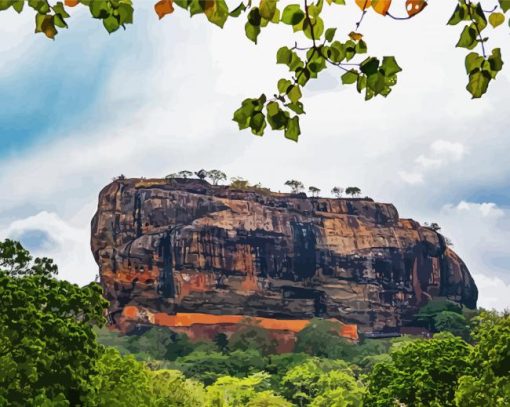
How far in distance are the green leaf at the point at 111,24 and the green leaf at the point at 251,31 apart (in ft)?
2.12

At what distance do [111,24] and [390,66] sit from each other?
1281mm

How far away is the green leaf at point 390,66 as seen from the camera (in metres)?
3.62

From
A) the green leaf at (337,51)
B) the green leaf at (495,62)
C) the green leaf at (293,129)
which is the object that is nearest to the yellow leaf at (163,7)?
the green leaf at (293,129)

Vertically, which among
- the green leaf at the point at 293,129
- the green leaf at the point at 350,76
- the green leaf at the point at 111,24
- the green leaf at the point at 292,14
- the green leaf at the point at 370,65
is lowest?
the green leaf at the point at 293,129

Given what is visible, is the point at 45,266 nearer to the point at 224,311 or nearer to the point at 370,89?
the point at 370,89

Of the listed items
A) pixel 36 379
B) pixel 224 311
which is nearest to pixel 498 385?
pixel 36 379

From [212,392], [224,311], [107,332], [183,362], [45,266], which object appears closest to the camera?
[45,266]

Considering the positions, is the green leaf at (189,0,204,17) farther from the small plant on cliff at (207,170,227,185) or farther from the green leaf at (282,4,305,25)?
the small plant on cliff at (207,170,227,185)

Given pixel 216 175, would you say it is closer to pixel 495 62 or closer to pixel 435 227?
pixel 435 227

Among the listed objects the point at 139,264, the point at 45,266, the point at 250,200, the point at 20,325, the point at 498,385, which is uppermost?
the point at 250,200

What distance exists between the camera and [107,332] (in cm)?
9119

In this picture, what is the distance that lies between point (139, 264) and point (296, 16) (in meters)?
97.9

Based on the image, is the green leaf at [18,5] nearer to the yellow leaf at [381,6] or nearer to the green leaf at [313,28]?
the green leaf at [313,28]

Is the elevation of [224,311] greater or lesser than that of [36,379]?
greater
